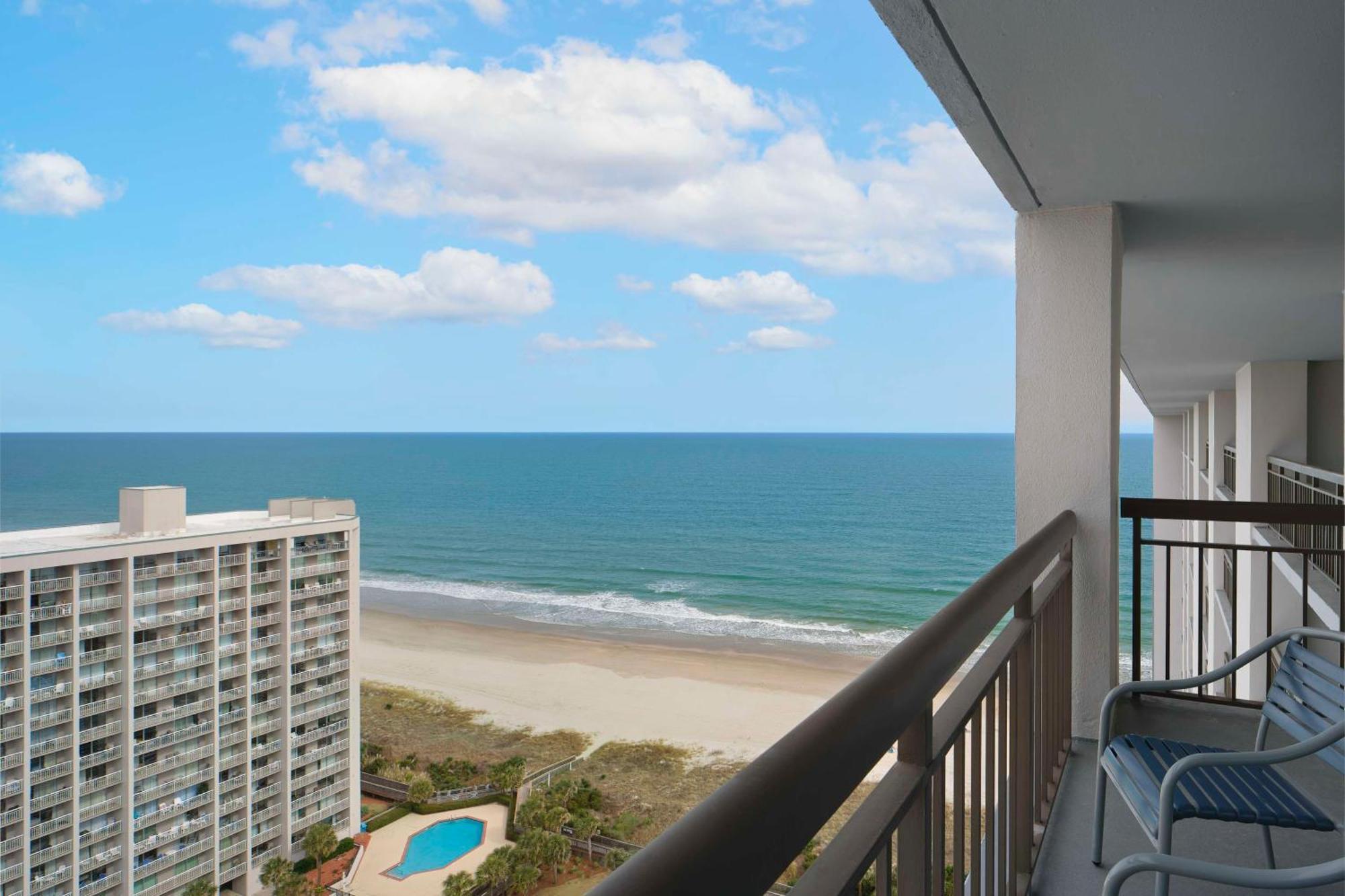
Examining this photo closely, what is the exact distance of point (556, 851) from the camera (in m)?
13.2

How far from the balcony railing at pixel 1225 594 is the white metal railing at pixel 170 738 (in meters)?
15.9

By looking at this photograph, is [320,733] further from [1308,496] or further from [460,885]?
[1308,496]

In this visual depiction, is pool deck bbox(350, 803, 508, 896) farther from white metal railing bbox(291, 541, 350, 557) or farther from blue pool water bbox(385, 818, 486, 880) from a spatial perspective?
white metal railing bbox(291, 541, 350, 557)

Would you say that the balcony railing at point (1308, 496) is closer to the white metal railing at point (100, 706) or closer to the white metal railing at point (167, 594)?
the white metal railing at point (167, 594)

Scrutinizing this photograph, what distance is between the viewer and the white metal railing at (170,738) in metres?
15.1

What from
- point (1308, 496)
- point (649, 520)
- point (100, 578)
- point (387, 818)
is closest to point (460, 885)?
point (387, 818)

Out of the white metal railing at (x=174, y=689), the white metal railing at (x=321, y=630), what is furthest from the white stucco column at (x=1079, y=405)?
the white metal railing at (x=174, y=689)

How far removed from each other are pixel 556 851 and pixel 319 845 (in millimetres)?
4937

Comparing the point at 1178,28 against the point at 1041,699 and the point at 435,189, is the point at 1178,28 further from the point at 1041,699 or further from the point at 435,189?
the point at 435,189

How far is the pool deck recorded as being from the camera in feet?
45.1

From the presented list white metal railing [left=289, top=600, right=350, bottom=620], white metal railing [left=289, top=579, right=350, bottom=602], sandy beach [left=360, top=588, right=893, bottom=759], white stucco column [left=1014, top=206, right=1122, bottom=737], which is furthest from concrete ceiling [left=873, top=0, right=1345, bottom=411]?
white metal railing [left=289, top=600, right=350, bottom=620]

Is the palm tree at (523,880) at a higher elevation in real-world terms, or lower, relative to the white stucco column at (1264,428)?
lower

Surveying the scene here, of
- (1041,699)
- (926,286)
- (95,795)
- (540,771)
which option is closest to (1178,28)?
(1041,699)

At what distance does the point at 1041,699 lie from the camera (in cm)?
214
